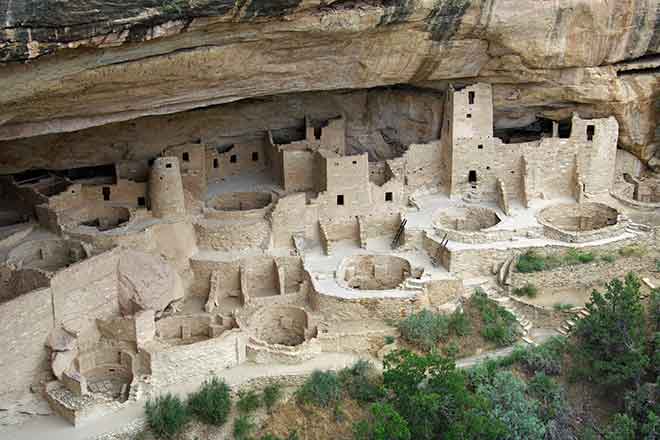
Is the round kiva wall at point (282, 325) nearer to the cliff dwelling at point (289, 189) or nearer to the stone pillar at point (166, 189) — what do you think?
the cliff dwelling at point (289, 189)

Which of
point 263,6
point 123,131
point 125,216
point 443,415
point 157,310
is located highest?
point 263,6

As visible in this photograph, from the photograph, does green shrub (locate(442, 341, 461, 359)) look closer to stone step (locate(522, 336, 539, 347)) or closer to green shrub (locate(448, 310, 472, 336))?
green shrub (locate(448, 310, 472, 336))

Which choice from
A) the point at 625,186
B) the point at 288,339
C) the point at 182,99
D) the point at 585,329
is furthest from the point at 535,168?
the point at 182,99

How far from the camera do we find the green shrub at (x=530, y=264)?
17141 millimetres

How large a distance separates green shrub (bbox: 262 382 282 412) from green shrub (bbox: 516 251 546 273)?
204 inches

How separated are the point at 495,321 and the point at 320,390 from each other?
3630 mm

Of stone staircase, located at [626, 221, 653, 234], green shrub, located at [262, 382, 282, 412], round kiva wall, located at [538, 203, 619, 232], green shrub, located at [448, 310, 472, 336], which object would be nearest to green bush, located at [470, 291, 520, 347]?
green shrub, located at [448, 310, 472, 336]

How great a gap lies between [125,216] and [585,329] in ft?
29.6

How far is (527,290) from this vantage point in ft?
56.2

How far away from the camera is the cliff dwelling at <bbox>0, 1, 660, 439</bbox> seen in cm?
1432

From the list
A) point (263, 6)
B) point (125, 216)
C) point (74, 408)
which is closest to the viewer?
point (263, 6)

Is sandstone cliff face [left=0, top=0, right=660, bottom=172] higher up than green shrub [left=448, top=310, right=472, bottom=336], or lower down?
higher up

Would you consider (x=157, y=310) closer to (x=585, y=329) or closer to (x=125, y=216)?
(x=125, y=216)

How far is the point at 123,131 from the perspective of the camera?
62.1 ft
